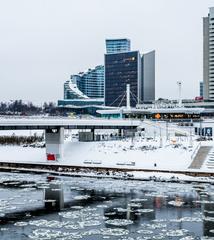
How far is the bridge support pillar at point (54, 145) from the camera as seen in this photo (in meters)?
66.0

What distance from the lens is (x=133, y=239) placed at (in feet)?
88.1

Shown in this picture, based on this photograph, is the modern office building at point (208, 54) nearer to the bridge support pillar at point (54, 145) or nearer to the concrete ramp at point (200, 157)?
the concrete ramp at point (200, 157)

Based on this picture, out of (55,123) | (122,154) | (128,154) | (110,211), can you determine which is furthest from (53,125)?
(110,211)

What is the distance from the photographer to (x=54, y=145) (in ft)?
217

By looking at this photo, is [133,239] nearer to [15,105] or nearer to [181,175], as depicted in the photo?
[181,175]

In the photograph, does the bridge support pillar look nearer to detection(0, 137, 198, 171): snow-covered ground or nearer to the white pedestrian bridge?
the white pedestrian bridge

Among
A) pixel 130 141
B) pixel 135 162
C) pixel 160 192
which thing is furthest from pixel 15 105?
pixel 160 192

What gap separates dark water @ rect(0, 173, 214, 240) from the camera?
93.1 feet

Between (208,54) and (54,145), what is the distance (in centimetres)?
11479

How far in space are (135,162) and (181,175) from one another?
9070 mm

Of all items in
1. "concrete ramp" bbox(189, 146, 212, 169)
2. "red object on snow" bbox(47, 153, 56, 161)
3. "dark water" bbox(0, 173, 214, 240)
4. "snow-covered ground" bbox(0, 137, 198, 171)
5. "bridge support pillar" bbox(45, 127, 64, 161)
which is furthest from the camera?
"red object on snow" bbox(47, 153, 56, 161)

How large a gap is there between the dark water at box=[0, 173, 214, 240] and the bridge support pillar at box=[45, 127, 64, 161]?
1567 cm

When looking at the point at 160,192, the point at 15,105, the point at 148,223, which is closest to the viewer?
the point at 148,223

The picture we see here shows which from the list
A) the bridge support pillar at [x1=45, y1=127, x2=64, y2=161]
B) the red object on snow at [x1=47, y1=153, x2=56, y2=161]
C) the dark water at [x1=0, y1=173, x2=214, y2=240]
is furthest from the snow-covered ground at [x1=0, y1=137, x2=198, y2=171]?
the dark water at [x1=0, y1=173, x2=214, y2=240]
